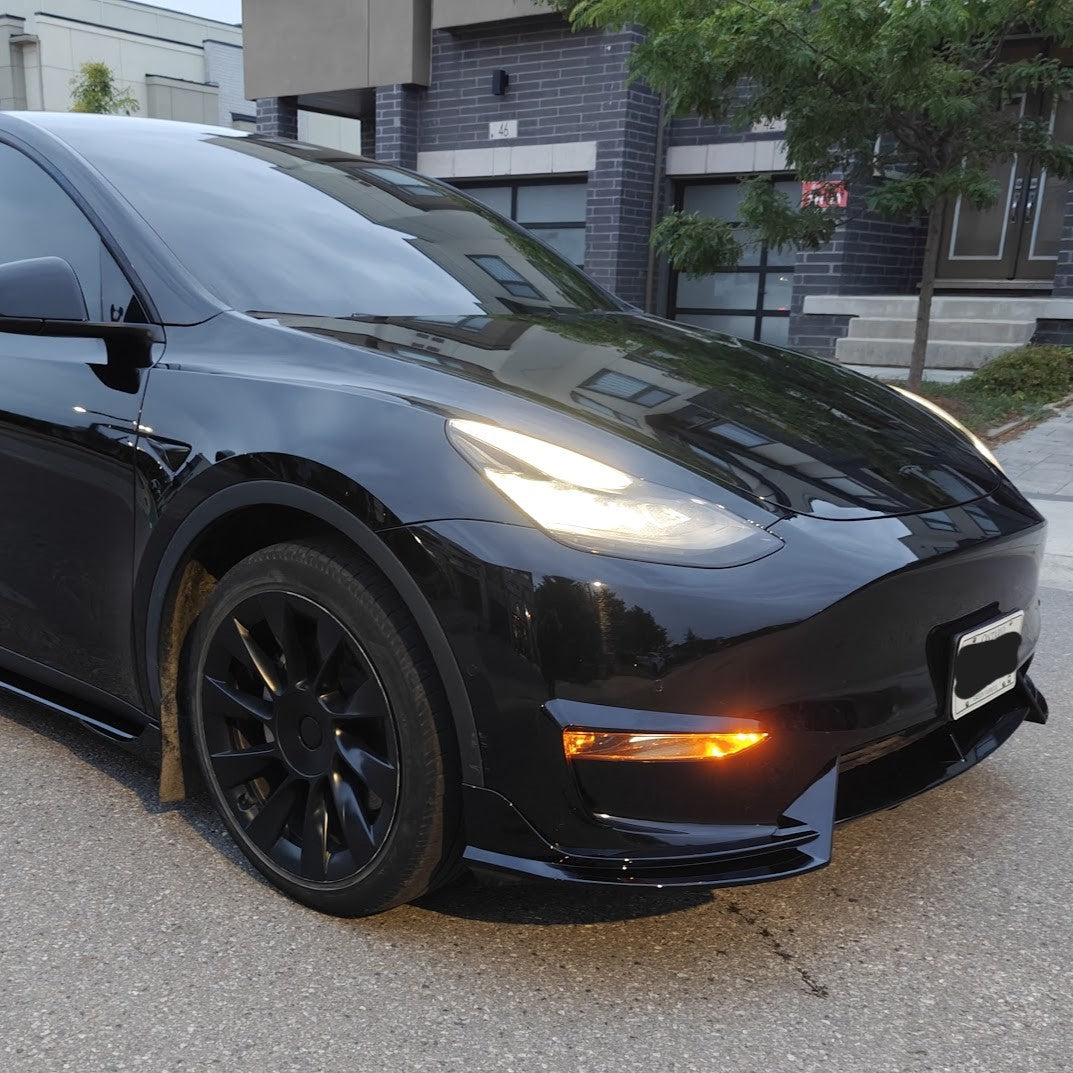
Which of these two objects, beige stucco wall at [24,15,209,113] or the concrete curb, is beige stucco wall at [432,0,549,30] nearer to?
the concrete curb

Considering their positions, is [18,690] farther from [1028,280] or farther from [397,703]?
[1028,280]

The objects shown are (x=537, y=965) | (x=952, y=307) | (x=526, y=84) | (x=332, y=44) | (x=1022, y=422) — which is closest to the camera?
(x=537, y=965)

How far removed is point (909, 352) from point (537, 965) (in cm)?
1127

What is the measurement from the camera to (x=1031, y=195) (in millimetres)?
13344

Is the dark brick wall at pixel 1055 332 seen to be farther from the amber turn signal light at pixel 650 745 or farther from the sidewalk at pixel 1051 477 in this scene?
the amber turn signal light at pixel 650 745

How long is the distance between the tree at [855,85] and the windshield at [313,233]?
511 centimetres

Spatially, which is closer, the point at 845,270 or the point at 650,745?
the point at 650,745

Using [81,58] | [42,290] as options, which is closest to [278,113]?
[42,290]

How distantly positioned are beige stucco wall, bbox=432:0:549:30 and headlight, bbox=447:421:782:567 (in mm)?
14614

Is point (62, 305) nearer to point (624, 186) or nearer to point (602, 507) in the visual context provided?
point (602, 507)

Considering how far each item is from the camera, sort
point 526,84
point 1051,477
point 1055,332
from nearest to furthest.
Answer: point 1051,477 < point 1055,332 < point 526,84

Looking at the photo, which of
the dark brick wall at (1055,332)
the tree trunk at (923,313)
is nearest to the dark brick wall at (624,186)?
the dark brick wall at (1055,332)

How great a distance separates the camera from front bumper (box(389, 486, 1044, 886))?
1931 millimetres

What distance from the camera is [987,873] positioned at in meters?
2.56
